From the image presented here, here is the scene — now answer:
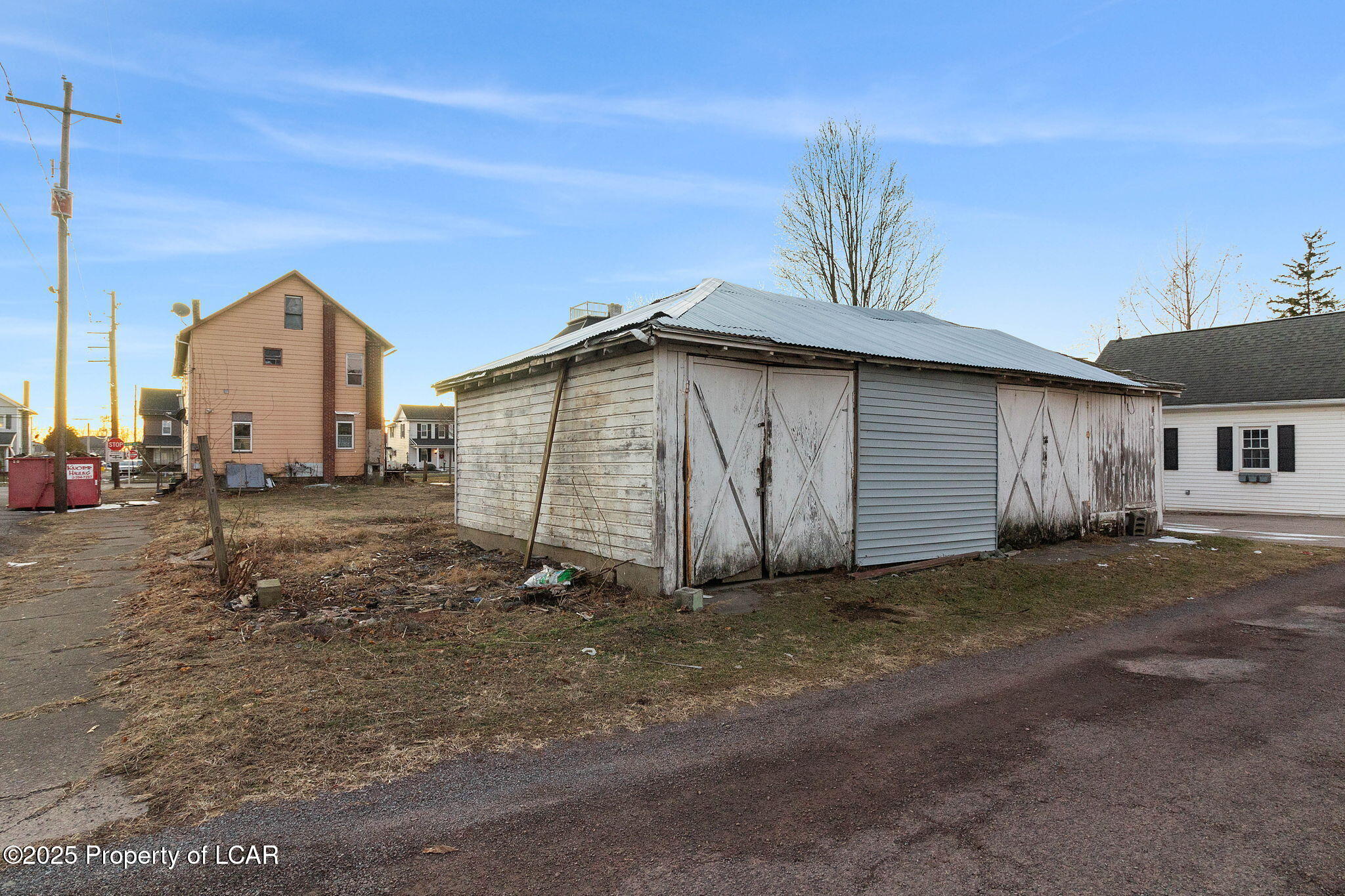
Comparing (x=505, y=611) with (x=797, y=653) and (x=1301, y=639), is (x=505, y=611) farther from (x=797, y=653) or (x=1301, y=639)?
(x=1301, y=639)

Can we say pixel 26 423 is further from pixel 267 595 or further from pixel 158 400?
pixel 267 595

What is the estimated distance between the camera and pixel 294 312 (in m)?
28.1

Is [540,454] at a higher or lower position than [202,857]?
higher

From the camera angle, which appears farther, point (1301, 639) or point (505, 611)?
point (505, 611)

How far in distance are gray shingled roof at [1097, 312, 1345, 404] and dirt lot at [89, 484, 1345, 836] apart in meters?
11.1

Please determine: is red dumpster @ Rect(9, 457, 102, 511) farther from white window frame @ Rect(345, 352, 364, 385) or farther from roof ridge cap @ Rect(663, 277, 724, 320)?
roof ridge cap @ Rect(663, 277, 724, 320)

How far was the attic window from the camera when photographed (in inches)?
1102

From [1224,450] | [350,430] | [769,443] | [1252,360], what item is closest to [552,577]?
[769,443]

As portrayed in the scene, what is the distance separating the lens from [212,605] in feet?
23.9

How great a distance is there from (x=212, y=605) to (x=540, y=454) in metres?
4.53

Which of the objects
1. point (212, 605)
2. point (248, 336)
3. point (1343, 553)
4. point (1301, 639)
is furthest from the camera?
point (248, 336)

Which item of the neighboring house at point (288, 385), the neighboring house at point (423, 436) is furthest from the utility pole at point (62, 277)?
the neighboring house at point (423, 436)

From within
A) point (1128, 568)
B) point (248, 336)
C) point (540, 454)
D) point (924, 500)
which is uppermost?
point (248, 336)

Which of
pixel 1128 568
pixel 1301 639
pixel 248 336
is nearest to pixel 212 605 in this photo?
pixel 1301 639
